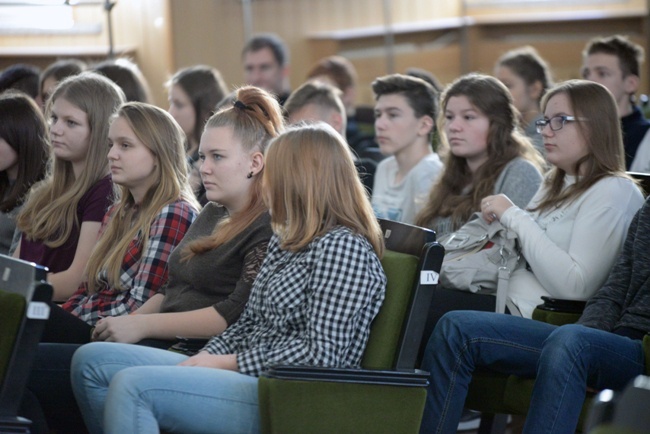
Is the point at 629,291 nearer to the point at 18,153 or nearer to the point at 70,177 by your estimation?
the point at 70,177

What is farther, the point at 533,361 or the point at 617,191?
the point at 617,191

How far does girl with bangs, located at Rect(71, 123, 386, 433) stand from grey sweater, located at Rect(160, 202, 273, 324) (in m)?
Result: 0.11

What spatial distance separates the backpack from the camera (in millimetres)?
2857

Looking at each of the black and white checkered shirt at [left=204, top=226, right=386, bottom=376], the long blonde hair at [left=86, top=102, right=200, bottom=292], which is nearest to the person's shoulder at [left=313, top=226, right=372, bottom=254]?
the black and white checkered shirt at [left=204, top=226, right=386, bottom=376]

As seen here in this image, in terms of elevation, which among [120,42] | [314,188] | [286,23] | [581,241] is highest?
[286,23]

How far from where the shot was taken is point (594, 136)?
2.79 m

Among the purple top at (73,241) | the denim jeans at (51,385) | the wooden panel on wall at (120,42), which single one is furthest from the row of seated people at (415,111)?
the wooden panel on wall at (120,42)

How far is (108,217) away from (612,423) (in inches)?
85.1

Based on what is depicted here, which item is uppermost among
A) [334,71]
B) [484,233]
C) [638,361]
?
[334,71]

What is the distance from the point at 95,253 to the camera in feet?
9.53

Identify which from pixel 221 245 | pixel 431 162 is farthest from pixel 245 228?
pixel 431 162

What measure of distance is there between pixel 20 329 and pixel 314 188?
0.71m

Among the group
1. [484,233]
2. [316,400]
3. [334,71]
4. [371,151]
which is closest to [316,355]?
[316,400]

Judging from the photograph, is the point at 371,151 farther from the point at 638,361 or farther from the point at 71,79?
the point at 638,361
